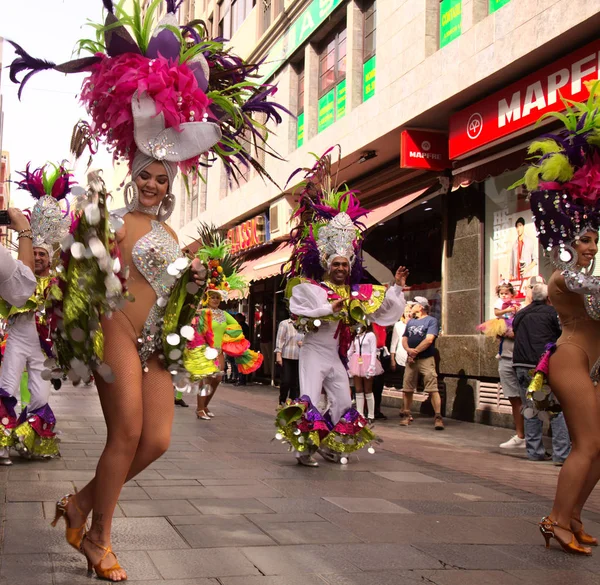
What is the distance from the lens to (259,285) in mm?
25594

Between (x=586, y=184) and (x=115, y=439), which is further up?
(x=586, y=184)

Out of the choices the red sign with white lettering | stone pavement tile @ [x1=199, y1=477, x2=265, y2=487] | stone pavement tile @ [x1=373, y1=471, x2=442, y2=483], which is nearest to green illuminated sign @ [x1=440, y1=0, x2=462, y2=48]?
the red sign with white lettering

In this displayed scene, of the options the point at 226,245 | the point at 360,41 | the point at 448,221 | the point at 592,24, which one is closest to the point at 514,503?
the point at 592,24

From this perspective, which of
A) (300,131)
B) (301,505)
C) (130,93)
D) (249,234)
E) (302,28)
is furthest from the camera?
(249,234)

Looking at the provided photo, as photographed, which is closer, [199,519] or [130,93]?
[130,93]

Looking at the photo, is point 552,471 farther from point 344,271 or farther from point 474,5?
point 474,5

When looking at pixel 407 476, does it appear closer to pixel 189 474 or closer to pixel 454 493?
pixel 454 493

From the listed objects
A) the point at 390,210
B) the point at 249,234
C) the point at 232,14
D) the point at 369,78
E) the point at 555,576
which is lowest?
the point at 555,576

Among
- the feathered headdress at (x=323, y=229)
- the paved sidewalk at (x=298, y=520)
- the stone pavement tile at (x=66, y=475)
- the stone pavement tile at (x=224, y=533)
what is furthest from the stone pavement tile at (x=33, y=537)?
the feathered headdress at (x=323, y=229)

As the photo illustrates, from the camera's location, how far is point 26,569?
12.3 feet

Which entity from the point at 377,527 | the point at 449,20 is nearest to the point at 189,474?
the point at 377,527

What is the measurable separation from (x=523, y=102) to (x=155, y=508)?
8.54 meters

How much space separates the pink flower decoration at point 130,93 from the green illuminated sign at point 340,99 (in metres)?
14.4

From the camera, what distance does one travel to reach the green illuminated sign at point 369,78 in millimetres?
17031
